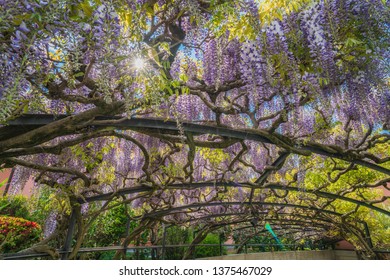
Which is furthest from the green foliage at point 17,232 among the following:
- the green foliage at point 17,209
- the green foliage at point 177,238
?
the green foliage at point 177,238

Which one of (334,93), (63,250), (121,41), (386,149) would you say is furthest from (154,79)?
(386,149)

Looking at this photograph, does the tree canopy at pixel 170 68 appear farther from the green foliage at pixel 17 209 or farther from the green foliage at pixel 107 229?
the green foliage at pixel 17 209

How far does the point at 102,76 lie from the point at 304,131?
3264 mm

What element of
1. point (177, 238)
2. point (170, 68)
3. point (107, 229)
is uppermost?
point (170, 68)

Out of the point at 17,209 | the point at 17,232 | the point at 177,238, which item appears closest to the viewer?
the point at 17,232

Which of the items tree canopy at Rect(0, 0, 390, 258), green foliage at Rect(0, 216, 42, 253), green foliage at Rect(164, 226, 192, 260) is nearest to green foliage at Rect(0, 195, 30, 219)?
green foliage at Rect(0, 216, 42, 253)

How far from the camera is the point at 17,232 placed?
24.4ft

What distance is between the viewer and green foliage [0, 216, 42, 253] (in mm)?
7254

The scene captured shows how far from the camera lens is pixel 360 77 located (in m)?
3.12

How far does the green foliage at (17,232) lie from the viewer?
7.25 meters

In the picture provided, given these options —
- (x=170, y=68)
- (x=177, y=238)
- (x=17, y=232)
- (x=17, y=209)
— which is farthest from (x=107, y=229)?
(x=170, y=68)

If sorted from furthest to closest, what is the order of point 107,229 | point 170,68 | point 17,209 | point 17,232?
point 17,209 → point 107,229 → point 17,232 → point 170,68

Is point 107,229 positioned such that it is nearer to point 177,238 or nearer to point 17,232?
point 177,238

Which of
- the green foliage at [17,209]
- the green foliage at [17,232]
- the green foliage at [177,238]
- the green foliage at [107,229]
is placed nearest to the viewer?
the green foliage at [17,232]
